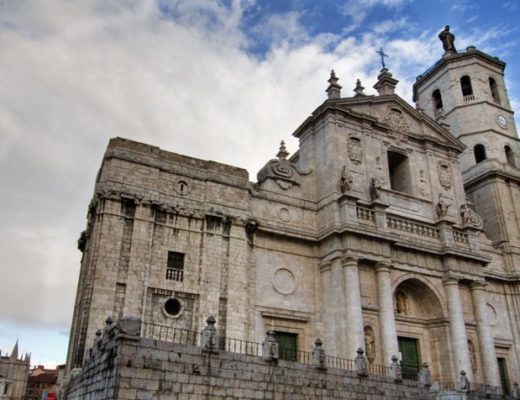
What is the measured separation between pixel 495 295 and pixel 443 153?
771 cm

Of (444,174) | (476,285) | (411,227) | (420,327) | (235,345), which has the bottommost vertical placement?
(235,345)

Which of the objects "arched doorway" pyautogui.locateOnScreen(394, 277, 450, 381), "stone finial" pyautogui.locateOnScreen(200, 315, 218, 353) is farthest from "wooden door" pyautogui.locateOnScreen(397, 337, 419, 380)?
"stone finial" pyautogui.locateOnScreen(200, 315, 218, 353)

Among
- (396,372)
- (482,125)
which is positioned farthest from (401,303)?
(482,125)

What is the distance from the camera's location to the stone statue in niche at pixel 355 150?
23.6 m

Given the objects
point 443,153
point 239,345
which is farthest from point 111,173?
point 443,153

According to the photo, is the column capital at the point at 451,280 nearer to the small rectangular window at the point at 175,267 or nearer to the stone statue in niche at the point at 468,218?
the stone statue in niche at the point at 468,218

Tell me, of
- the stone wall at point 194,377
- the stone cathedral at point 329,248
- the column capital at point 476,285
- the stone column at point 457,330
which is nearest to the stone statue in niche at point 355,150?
the stone cathedral at point 329,248

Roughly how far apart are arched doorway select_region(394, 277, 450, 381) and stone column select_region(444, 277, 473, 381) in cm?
34

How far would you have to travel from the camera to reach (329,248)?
21.2 metres

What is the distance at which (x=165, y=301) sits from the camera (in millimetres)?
17781

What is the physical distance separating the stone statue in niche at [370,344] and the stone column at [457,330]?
4.02 meters

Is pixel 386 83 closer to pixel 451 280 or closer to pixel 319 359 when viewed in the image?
pixel 451 280

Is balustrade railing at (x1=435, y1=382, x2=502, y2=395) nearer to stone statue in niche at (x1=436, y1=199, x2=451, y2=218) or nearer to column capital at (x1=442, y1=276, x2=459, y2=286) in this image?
column capital at (x1=442, y1=276, x2=459, y2=286)

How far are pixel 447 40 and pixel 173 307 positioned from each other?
28.7 metres
